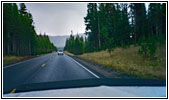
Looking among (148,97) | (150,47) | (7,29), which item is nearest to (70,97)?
(148,97)

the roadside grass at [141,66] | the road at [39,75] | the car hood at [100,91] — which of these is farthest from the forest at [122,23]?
the car hood at [100,91]

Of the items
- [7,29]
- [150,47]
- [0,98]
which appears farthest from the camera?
[7,29]

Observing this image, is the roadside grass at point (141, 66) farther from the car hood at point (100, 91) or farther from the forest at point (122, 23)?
the forest at point (122, 23)

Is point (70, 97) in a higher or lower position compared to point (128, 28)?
lower

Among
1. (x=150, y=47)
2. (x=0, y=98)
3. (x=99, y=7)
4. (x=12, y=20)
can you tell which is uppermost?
(x=99, y=7)

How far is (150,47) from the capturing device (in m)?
16.4

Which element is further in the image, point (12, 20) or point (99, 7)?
point (99, 7)

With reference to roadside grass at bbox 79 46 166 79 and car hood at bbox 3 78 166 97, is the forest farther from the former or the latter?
car hood at bbox 3 78 166 97

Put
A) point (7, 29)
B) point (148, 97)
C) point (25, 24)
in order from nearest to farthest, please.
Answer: point (148, 97) → point (7, 29) → point (25, 24)

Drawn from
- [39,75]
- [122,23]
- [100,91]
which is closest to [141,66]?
[39,75]

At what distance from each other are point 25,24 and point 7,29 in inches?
512

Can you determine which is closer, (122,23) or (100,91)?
(100,91)

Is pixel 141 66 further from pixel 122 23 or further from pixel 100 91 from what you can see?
pixel 122 23

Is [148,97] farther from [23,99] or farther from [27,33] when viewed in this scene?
[27,33]
